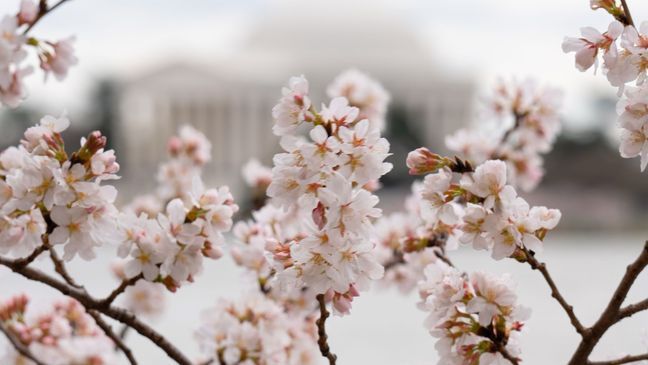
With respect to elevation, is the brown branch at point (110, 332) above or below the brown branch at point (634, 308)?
below

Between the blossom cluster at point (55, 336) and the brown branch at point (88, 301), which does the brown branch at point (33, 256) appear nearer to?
the brown branch at point (88, 301)

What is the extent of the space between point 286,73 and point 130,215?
1997 centimetres

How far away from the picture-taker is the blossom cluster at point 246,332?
2.43 ft

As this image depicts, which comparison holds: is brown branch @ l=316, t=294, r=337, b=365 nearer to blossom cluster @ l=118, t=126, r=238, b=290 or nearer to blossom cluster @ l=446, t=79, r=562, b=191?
blossom cluster @ l=118, t=126, r=238, b=290

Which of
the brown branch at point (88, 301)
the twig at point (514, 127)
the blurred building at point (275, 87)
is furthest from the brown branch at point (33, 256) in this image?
the blurred building at point (275, 87)

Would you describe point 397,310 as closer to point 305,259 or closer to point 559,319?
point 559,319

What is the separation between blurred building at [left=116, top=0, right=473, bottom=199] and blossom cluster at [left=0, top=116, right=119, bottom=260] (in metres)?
16.6

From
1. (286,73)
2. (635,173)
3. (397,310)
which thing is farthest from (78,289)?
(286,73)

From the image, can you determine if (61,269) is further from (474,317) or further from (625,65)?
(625,65)

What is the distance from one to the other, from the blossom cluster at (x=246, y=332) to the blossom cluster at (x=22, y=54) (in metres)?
0.27

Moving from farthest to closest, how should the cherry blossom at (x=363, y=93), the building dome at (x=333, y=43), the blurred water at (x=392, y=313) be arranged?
the building dome at (x=333, y=43), the blurred water at (x=392, y=313), the cherry blossom at (x=363, y=93)

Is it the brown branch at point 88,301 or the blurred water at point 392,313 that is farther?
the blurred water at point 392,313

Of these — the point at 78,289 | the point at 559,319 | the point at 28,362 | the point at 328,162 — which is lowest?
the point at 559,319

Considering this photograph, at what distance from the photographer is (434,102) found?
19391mm
